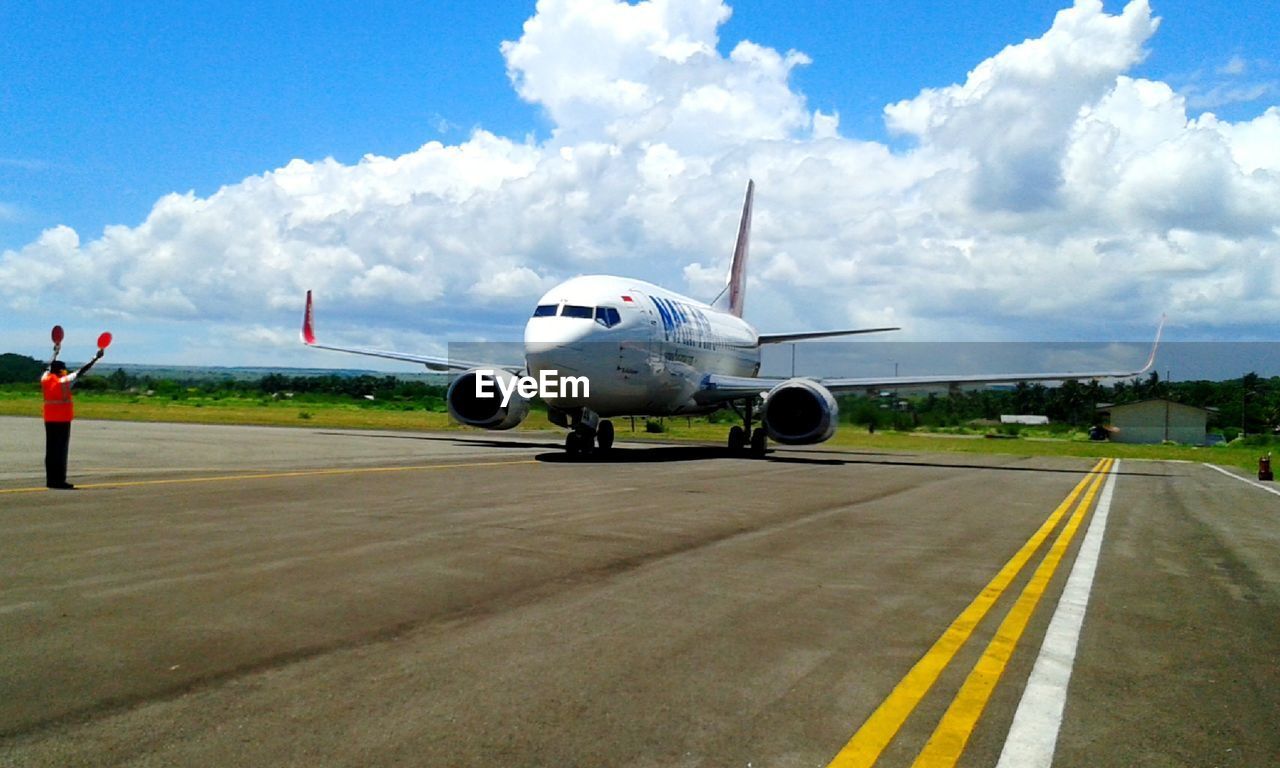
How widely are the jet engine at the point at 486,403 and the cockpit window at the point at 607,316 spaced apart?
163 inches

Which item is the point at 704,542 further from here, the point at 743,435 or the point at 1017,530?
the point at 743,435

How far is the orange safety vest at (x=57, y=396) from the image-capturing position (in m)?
12.7

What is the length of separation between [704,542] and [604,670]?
190 inches

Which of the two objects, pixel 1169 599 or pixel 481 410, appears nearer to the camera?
pixel 1169 599

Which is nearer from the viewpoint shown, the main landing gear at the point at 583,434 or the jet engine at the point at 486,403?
the main landing gear at the point at 583,434

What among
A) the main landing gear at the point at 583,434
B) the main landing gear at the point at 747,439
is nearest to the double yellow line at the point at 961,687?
Result: the main landing gear at the point at 583,434

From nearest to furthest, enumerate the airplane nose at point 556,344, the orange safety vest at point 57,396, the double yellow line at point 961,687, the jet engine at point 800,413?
1. the double yellow line at point 961,687
2. the orange safety vest at point 57,396
3. the airplane nose at point 556,344
4. the jet engine at point 800,413

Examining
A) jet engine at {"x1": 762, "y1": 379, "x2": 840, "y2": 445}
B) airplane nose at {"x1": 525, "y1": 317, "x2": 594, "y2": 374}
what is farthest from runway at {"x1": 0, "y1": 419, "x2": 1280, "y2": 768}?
jet engine at {"x1": 762, "y1": 379, "x2": 840, "y2": 445}

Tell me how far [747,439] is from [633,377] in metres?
7.88

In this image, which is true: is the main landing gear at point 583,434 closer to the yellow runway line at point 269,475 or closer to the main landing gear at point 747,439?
the yellow runway line at point 269,475

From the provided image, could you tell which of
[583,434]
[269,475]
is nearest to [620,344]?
[583,434]

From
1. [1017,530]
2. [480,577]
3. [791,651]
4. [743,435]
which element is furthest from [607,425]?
[791,651]

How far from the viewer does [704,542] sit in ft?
31.9

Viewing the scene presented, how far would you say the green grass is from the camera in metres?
42.4
